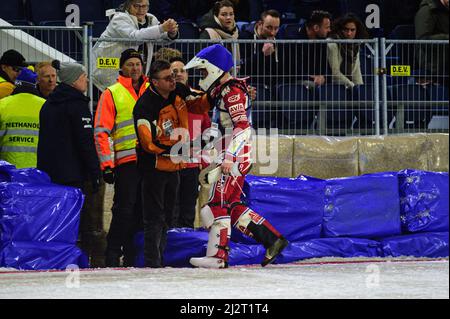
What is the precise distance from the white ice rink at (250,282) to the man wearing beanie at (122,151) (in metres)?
0.73

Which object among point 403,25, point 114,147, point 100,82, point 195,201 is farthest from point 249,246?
point 403,25

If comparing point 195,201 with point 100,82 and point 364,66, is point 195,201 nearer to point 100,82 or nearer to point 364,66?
point 100,82

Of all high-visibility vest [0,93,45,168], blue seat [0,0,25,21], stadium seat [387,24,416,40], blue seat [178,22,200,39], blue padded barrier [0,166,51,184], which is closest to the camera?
blue padded barrier [0,166,51,184]

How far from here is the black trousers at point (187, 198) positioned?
10.6 meters

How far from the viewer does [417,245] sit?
36.3ft

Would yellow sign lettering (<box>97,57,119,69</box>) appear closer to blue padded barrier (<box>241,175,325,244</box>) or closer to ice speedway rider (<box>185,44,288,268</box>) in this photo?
ice speedway rider (<box>185,44,288,268</box>)

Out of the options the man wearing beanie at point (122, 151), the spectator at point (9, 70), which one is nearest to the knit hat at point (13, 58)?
the spectator at point (9, 70)

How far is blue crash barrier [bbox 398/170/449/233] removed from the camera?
11109 millimetres

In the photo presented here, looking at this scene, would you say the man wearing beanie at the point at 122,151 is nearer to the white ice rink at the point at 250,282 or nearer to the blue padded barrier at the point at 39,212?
the blue padded barrier at the point at 39,212

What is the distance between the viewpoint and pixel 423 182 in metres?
11.1

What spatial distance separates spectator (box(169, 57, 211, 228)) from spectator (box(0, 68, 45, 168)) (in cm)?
140

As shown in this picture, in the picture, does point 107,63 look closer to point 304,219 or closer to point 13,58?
point 13,58

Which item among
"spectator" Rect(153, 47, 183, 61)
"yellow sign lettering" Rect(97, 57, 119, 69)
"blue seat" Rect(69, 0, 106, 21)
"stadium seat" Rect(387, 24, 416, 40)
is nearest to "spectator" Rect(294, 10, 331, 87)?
"spectator" Rect(153, 47, 183, 61)

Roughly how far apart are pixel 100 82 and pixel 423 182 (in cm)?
347
